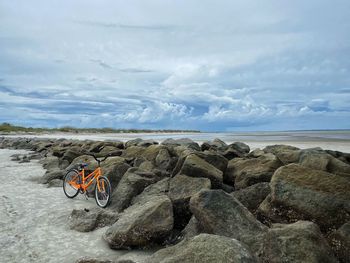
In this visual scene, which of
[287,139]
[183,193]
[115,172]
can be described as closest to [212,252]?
[183,193]

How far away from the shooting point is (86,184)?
11867mm

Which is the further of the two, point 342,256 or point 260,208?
point 260,208

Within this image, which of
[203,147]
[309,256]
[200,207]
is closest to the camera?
[309,256]

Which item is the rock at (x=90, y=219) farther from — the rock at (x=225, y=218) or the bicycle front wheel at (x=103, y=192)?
the rock at (x=225, y=218)

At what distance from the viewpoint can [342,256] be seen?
6020 mm

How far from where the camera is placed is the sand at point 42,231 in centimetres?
706

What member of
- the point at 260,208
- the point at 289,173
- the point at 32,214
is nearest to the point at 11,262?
the point at 32,214

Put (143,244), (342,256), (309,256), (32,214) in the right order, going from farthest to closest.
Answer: (32,214)
(143,244)
(342,256)
(309,256)

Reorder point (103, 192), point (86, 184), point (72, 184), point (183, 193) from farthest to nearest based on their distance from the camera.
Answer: point (72, 184) < point (86, 184) < point (103, 192) < point (183, 193)

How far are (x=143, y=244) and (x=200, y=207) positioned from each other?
57.8 inches

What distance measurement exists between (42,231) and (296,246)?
18.8ft

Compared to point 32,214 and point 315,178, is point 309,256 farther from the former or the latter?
point 32,214

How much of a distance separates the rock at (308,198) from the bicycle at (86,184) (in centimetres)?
487

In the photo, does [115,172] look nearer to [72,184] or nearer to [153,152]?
[72,184]
